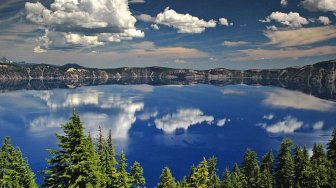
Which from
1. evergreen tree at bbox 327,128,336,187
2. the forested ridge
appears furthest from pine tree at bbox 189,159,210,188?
evergreen tree at bbox 327,128,336,187

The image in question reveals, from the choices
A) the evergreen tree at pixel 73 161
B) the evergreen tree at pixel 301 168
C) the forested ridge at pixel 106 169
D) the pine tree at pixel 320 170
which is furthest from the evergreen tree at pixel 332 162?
the evergreen tree at pixel 73 161

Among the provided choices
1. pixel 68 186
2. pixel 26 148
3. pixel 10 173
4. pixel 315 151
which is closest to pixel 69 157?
pixel 68 186

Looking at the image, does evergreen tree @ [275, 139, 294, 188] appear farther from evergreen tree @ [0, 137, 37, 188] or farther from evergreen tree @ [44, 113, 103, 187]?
evergreen tree @ [44, 113, 103, 187]

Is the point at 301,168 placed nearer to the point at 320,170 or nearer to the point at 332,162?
the point at 320,170

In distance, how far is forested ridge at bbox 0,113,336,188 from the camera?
83.2ft

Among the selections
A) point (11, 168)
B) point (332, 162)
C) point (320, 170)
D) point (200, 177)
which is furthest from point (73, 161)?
point (332, 162)

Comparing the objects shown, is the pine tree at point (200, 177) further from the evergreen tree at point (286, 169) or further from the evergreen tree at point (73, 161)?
the evergreen tree at point (286, 169)

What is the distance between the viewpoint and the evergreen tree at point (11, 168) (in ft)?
130

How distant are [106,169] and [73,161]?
10.8 m

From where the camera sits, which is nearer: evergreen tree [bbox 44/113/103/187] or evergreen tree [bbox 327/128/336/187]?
evergreen tree [bbox 44/113/103/187]

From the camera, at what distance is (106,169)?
35.8m

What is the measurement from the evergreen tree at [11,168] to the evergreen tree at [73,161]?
52.3 feet

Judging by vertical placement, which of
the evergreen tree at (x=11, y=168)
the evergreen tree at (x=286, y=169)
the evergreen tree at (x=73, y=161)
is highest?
the evergreen tree at (x=73, y=161)

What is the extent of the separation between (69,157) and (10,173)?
1921 cm
